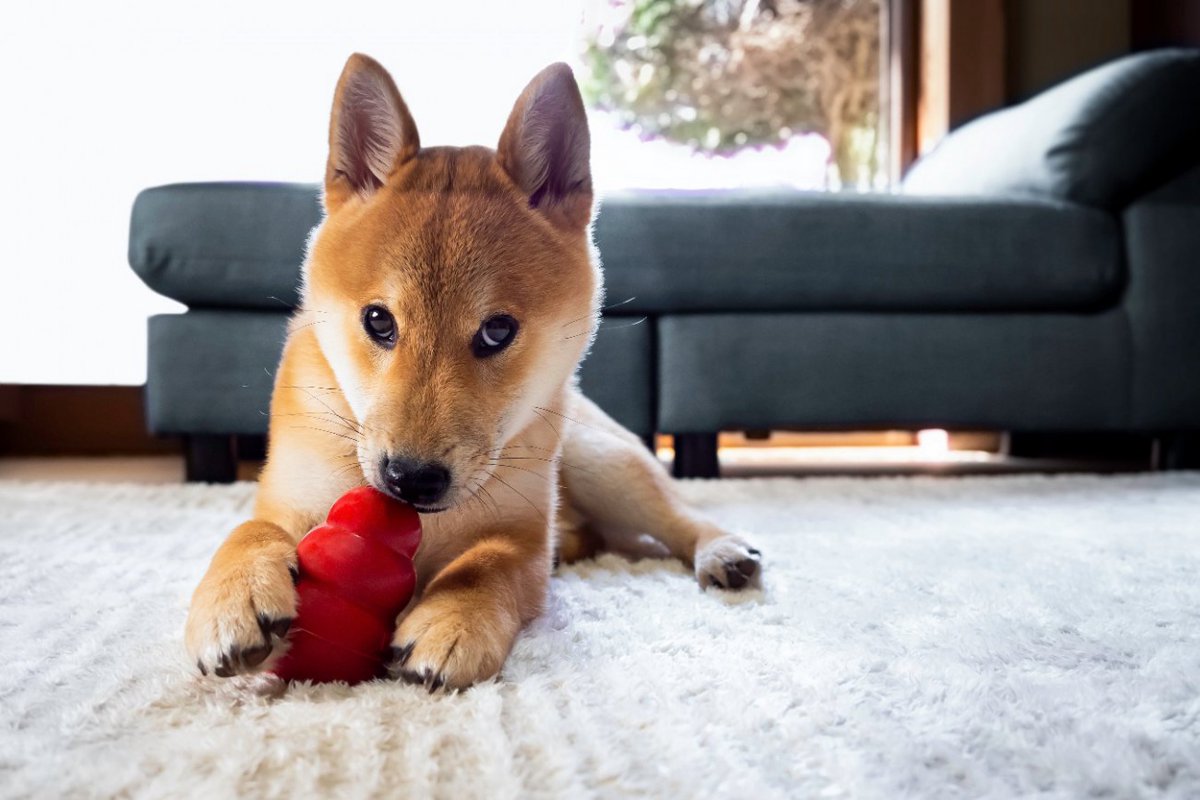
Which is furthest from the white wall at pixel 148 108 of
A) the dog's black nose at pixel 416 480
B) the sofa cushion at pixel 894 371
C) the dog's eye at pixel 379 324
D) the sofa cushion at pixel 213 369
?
the dog's black nose at pixel 416 480

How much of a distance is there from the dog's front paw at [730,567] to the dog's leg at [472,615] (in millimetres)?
279

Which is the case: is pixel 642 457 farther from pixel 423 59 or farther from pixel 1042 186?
pixel 423 59

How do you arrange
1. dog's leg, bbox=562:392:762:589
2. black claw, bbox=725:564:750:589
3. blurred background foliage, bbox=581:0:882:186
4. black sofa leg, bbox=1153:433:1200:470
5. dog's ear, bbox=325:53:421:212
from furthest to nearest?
blurred background foliage, bbox=581:0:882:186 < black sofa leg, bbox=1153:433:1200:470 < dog's leg, bbox=562:392:762:589 < black claw, bbox=725:564:750:589 < dog's ear, bbox=325:53:421:212

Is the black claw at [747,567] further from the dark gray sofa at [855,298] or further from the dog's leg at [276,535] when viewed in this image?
the dark gray sofa at [855,298]

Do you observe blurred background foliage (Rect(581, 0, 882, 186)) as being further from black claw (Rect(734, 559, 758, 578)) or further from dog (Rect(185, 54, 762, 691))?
black claw (Rect(734, 559, 758, 578))

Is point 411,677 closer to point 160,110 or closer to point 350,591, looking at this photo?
point 350,591

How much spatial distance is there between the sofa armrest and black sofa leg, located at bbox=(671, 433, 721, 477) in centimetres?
112

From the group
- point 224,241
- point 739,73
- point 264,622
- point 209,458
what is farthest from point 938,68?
point 264,622

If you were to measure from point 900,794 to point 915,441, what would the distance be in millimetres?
3545

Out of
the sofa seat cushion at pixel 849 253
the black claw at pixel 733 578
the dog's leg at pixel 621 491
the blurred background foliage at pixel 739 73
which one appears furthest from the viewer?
the blurred background foliage at pixel 739 73

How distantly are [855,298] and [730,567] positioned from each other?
4.50 ft

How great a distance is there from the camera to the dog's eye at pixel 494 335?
99cm

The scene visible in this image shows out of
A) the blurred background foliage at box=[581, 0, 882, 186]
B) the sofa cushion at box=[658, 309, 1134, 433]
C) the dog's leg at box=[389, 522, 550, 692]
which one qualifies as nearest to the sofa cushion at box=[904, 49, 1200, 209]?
the sofa cushion at box=[658, 309, 1134, 433]

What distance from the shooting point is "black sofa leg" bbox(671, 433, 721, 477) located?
254cm
